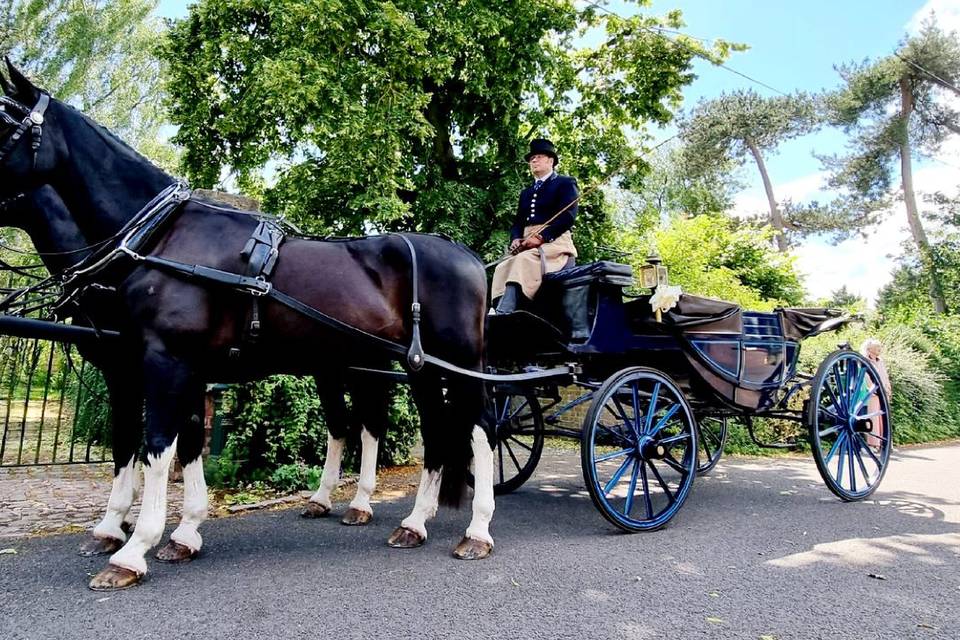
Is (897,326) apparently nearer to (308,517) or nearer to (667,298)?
(667,298)

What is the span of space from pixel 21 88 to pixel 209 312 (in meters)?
1.58

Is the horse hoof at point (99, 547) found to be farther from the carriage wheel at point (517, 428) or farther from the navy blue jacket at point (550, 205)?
the navy blue jacket at point (550, 205)

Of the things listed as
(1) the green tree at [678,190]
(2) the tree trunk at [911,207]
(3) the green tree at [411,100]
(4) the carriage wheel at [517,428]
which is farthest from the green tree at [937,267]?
(4) the carriage wheel at [517,428]

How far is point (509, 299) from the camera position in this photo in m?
4.69

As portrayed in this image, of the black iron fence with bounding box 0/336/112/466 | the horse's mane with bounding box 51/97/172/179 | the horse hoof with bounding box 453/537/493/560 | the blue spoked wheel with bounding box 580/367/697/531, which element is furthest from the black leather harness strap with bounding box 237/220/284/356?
the black iron fence with bounding box 0/336/112/466

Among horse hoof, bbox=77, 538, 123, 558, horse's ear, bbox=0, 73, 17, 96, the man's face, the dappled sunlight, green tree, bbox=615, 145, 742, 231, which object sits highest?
green tree, bbox=615, 145, 742, 231

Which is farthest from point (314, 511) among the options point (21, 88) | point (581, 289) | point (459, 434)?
point (21, 88)

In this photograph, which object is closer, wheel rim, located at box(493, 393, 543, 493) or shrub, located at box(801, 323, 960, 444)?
wheel rim, located at box(493, 393, 543, 493)

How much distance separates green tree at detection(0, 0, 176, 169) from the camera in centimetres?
1633

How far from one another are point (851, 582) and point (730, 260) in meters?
13.9

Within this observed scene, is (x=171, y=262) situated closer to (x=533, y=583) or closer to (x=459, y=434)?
(x=459, y=434)

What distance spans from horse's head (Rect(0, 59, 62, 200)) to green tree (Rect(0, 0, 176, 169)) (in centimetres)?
1402

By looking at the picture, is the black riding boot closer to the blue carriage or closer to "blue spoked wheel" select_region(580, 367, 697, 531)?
the blue carriage

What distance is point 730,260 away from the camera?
16.3 metres
